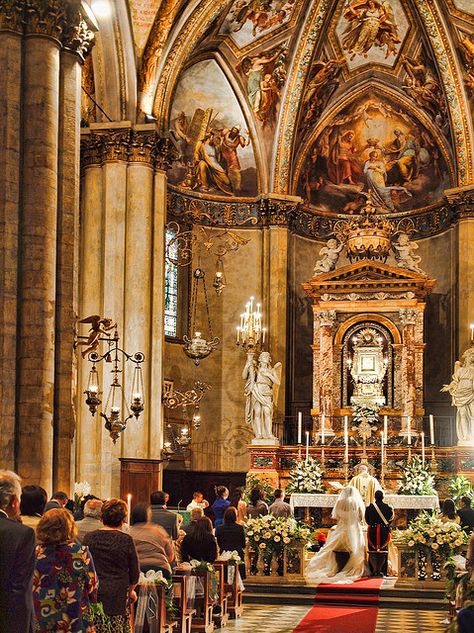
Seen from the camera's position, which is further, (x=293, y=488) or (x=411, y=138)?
(x=411, y=138)

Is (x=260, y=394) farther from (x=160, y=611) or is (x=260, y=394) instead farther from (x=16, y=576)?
(x=16, y=576)

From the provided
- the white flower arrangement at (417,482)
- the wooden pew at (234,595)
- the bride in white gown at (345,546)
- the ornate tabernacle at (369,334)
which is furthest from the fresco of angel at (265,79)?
the wooden pew at (234,595)

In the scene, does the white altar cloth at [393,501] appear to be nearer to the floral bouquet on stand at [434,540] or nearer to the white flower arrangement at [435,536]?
the floral bouquet on stand at [434,540]

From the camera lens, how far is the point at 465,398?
78.1 ft

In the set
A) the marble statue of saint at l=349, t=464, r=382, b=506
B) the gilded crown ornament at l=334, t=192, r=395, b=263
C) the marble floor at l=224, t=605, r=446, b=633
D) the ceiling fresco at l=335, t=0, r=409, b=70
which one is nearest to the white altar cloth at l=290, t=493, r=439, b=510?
the marble statue of saint at l=349, t=464, r=382, b=506

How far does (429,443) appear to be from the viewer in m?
25.3

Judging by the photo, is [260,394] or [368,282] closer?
[260,394]

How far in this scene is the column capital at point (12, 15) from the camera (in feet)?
44.8

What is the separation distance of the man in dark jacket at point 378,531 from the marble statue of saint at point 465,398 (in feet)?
20.8

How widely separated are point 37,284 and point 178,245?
46.5 feet

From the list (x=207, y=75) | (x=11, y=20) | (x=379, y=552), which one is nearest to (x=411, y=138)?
(x=207, y=75)

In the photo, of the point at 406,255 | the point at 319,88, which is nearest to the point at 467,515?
the point at 406,255

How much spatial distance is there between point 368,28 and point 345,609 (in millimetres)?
16343

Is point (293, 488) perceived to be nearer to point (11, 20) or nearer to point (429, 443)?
point (429, 443)
